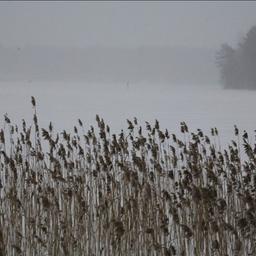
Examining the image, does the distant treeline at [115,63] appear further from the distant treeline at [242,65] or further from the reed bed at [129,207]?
the reed bed at [129,207]

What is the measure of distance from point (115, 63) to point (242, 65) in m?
52.2

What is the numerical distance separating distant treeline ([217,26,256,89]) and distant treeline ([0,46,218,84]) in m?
28.8

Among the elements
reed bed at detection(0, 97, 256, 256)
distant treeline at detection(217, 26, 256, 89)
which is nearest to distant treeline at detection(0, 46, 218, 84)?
distant treeline at detection(217, 26, 256, 89)

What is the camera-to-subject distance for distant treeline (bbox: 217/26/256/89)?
2936 cm

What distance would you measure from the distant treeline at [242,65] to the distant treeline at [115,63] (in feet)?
94.3

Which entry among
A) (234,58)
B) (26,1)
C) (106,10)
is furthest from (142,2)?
(234,58)

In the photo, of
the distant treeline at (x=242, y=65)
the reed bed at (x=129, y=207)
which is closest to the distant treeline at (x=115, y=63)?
the distant treeline at (x=242, y=65)

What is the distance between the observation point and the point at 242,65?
97.9ft

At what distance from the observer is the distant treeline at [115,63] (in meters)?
65.4

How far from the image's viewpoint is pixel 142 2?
14650cm

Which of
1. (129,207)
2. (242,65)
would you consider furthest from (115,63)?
(129,207)

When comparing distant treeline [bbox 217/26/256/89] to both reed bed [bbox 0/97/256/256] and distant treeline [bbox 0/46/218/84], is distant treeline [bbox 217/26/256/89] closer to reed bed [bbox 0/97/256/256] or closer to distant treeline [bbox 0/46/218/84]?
reed bed [bbox 0/97/256/256]

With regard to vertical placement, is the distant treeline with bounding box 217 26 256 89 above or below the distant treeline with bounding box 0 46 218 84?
below

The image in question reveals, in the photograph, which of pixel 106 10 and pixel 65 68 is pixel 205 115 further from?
pixel 106 10
